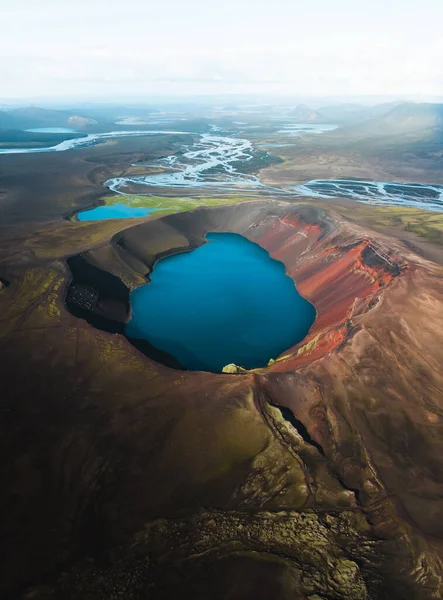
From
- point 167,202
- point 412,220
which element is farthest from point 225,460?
point 167,202

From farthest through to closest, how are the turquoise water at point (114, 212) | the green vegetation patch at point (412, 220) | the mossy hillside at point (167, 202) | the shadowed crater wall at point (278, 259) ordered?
the mossy hillside at point (167, 202), the turquoise water at point (114, 212), the green vegetation patch at point (412, 220), the shadowed crater wall at point (278, 259)

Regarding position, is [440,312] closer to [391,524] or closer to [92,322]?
[391,524]

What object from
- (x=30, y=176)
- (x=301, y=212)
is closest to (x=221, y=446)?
(x=301, y=212)

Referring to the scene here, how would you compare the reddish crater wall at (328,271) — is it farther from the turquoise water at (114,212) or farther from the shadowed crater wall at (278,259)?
the turquoise water at (114,212)

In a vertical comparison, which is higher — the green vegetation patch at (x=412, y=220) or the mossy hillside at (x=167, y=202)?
the green vegetation patch at (x=412, y=220)

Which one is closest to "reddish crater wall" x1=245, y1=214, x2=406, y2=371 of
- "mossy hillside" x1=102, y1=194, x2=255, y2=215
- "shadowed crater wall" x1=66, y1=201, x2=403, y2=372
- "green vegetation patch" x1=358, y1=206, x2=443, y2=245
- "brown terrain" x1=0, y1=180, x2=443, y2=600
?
"shadowed crater wall" x1=66, y1=201, x2=403, y2=372

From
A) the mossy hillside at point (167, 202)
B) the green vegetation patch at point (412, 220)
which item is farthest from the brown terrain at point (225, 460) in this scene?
the mossy hillside at point (167, 202)

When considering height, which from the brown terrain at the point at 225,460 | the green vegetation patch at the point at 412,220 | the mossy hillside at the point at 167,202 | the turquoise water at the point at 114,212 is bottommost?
the turquoise water at the point at 114,212

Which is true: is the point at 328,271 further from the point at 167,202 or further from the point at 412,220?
→ the point at 167,202
